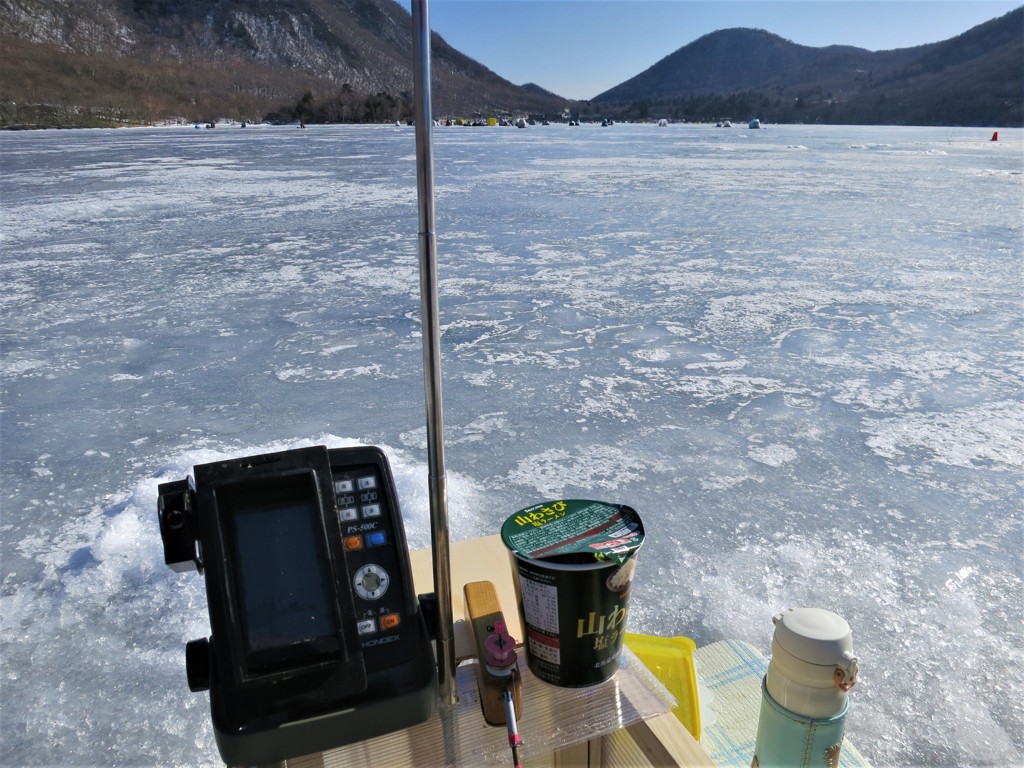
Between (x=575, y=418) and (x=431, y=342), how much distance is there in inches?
79.2

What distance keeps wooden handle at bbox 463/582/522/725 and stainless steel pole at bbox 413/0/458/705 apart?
0.04 m

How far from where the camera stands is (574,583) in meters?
0.79

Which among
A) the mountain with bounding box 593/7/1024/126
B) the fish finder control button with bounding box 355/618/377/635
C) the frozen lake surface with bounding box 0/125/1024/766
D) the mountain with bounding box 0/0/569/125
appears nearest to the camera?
the fish finder control button with bounding box 355/618/377/635

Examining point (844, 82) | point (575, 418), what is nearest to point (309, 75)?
point (844, 82)

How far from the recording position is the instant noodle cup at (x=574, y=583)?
79 centimetres

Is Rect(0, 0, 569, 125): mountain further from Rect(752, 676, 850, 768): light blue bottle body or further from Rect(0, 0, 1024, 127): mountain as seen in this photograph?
Rect(752, 676, 850, 768): light blue bottle body

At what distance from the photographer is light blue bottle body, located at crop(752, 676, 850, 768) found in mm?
920

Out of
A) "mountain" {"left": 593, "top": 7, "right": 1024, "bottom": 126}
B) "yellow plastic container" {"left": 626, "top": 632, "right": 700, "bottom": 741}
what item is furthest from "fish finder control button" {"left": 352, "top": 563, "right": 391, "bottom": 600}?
"mountain" {"left": 593, "top": 7, "right": 1024, "bottom": 126}

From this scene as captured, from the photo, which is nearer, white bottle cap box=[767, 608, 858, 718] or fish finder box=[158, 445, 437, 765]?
fish finder box=[158, 445, 437, 765]

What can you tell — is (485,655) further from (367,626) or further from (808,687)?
(808,687)

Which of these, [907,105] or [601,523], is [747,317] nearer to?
[601,523]

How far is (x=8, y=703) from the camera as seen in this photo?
1.36 m

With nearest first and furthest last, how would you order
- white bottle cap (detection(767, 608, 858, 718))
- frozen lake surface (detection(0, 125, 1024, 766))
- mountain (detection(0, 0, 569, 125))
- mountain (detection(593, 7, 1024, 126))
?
1. white bottle cap (detection(767, 608, 858, 718))
2. frozen lake surface (detection(0, 125, 1024, 766))
3. mountain (detection(0, 0, 569, 125))
4. mountain (detection(593, 7, 1024, 126))

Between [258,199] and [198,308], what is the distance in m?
4.90
